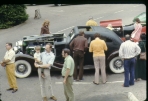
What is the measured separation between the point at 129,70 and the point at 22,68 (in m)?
2.79

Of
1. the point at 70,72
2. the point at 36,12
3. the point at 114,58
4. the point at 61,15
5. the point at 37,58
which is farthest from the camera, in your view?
the point at 61,15

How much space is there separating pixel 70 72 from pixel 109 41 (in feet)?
7.55

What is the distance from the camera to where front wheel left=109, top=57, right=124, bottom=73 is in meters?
7.60

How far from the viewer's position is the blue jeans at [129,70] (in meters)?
6.58

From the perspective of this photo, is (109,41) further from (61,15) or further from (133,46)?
(61,15)

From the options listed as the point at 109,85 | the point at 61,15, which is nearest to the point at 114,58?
the point at 109,85

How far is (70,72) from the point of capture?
5.64 m

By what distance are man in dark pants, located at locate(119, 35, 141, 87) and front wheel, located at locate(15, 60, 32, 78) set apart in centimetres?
252

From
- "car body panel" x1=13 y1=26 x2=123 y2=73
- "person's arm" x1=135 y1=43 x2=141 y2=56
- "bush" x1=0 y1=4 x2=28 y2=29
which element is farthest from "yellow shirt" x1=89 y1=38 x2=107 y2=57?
"bush" x1=0 y1=4 x2=28 y2=29

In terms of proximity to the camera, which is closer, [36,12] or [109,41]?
[109,41]

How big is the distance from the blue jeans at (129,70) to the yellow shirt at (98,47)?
2.25ft

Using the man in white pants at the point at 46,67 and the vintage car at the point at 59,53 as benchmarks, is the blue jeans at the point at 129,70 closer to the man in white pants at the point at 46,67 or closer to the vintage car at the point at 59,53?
the vintage car at the point at 59,53

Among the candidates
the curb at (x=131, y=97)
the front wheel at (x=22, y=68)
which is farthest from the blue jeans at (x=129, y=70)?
the front wheel at (x=22, y=68)

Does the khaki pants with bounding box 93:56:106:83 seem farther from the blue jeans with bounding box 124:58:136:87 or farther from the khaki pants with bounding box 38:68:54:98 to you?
the khaki pants with bounding box 38:68:54:98
